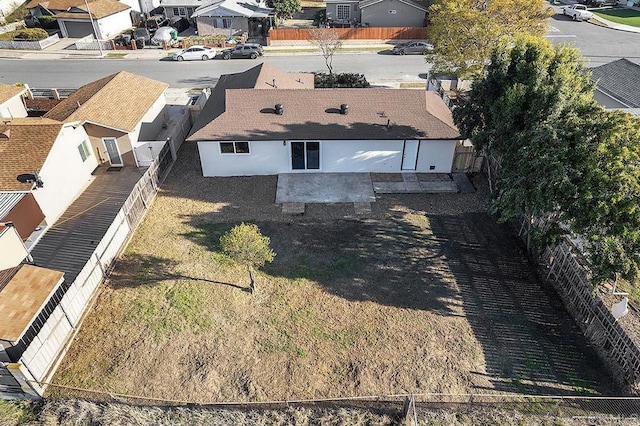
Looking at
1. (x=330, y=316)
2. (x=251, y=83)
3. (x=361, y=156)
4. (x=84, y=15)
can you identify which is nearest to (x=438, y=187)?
(x=361, y=156)

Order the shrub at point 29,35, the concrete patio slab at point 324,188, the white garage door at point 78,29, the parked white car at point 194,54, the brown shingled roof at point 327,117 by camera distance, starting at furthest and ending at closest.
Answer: the white garage door at point 78,29
the shrub at point 29,35
the parked white car at point 194,54
the brown shingled roof at point 327,117
the concrete patio slab at point 324,188

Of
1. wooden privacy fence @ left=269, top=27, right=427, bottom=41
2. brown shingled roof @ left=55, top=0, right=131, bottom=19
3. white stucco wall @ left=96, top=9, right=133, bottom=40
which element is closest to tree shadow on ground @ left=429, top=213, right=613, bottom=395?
wooden privacy fence @ left=269, top=27, right=427, bottom=41

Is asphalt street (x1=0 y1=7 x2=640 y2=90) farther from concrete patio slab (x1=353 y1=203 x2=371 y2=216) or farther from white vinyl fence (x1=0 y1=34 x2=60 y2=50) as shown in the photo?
concrete patio slab (x1=353 y1=203 x2=371 y2=216)

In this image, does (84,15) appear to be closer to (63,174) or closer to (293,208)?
(63,174)

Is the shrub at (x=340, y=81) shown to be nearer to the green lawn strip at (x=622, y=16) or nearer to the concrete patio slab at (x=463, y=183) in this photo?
the concrete patio slab at (x=463, y=183)

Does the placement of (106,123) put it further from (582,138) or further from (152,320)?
(582,138)

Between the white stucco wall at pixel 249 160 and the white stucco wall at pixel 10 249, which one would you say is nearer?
the white stucco wall at pixel 10 249

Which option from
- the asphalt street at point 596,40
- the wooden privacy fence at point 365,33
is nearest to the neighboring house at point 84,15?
the wooden privacy fence at point 365,33

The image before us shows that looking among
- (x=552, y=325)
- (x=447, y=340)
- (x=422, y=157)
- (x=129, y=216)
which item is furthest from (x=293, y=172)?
(x=552, y=325)
